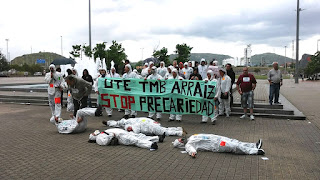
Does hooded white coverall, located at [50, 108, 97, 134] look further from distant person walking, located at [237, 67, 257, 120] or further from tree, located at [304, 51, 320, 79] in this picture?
tree, located at [304, 51, 320, 79]

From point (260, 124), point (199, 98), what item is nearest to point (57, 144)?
point (199, 98)

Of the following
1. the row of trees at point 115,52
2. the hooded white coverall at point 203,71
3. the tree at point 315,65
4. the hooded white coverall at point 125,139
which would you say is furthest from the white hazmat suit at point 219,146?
the tree at point 315,65

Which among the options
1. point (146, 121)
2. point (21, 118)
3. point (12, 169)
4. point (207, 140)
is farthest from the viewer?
point (21, 118)

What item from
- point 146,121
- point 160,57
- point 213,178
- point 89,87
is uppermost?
point 160,57

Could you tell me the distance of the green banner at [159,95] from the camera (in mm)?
10477

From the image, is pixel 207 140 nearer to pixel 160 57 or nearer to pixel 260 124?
pixel 260 124

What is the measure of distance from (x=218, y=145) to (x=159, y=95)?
4912 mm

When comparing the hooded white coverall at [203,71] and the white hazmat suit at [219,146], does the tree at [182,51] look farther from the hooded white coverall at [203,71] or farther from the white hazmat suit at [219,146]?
the white hazmat suit at [219,146]

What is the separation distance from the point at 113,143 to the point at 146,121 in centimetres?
124

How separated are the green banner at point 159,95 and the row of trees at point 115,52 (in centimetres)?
1870

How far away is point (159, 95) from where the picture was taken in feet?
36.4

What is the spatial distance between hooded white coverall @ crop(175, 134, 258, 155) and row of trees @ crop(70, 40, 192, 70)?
24.5 meters

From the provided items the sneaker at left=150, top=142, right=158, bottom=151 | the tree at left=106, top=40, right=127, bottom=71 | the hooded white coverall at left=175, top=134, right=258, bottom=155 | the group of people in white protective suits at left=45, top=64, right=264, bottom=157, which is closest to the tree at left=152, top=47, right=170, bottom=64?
the tree at left=106, top=40, right=127, bottom=71

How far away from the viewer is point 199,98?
10508 mm
